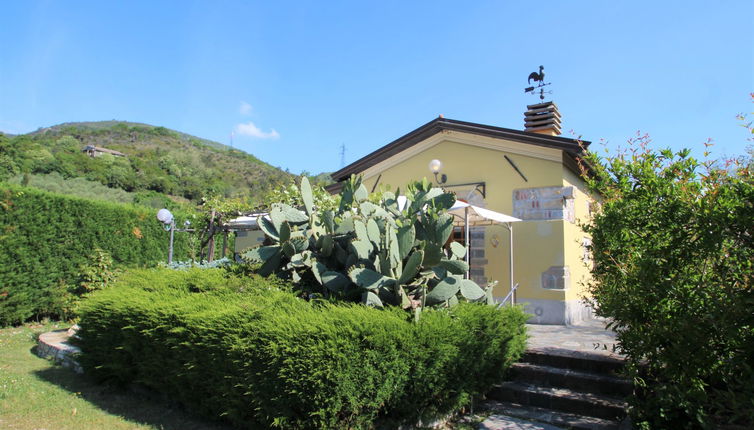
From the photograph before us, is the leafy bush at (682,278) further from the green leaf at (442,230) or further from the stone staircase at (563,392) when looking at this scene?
the green leaf at (442,230)

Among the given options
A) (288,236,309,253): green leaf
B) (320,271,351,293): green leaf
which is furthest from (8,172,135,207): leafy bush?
(320,271,351,293): green leaf

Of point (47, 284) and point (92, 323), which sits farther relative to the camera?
point (47, 284)

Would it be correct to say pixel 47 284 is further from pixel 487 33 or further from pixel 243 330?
pixel 487 33

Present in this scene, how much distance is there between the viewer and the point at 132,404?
471cm

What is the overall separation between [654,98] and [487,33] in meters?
3.47

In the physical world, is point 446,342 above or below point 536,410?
above

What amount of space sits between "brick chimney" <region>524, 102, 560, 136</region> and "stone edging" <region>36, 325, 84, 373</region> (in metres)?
11.8

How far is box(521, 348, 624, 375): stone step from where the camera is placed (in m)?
5.14

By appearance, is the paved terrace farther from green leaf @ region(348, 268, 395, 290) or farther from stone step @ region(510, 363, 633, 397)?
green leaf @ region(348, 268, 395, 290)

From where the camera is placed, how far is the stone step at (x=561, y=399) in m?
4.42

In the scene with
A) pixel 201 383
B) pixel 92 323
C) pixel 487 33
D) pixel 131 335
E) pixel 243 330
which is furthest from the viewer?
pixel 487 33

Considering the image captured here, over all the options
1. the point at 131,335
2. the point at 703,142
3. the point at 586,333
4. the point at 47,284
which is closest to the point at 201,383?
the point at 131,335

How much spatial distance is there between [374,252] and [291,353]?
1719mm

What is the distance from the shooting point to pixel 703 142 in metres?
3.72
